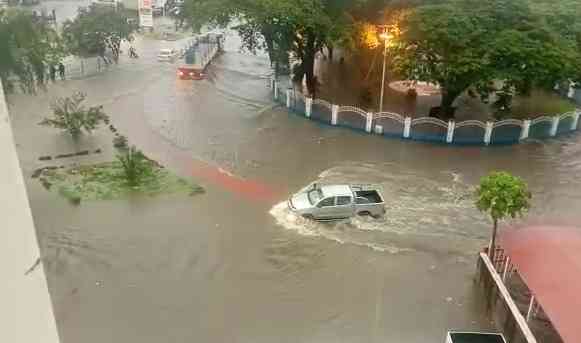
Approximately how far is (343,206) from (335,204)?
19cm

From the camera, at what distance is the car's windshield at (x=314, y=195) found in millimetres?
13047

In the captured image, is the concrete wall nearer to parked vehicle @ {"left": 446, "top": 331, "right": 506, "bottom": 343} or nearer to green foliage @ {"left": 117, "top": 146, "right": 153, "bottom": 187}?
parked vehicle @ {"left": 446, "top": 331, "right": 506, "bottom": 343}

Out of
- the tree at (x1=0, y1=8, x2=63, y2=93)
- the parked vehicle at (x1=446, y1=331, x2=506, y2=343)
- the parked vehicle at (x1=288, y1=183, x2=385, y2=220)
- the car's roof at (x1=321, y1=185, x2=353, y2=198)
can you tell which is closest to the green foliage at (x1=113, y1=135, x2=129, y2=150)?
the tree at (x1=0, y1=8, x2=63, y2=93)

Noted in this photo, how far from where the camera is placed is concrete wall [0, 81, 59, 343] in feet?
4.90

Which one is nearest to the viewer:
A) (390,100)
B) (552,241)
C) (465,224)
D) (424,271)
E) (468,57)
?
(552,241)

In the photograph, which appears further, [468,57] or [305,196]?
[468,57]

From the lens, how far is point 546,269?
29.8ft

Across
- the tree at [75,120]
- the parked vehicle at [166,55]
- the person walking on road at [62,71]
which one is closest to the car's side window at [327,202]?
the tree at [75,120]

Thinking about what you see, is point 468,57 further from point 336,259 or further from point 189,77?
point 189,77

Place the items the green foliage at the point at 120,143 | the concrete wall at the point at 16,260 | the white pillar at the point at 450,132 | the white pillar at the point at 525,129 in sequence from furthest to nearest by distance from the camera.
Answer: the white pillar at the point at 525,129 < the white pillar at the point at 450,132 < the green foliage at the point at 120,143 < the concrete wall at the point at 16,260

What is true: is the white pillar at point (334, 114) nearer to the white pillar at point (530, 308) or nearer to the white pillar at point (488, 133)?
the white pillar at point (488, 133)

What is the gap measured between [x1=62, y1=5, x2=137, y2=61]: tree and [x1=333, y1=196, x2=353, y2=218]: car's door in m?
18.0

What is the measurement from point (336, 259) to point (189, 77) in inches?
622

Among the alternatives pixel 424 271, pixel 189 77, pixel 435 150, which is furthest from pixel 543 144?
pixel 189 77
